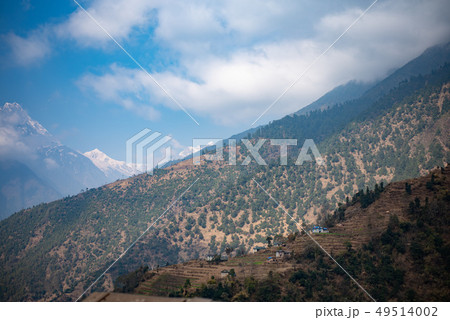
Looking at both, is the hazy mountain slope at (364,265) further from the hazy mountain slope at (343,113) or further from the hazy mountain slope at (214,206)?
the hazy mountain slope at (343,113)

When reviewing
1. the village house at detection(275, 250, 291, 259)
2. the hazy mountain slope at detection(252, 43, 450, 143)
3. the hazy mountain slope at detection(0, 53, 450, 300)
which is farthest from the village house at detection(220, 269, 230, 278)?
the hazy mountain slope at detection(252, 43, 450, 143)

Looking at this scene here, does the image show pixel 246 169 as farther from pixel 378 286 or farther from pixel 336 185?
pixel 378 286

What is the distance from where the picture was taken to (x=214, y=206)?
119750 mm

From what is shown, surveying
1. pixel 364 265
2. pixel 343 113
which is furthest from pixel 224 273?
pixel 343 113

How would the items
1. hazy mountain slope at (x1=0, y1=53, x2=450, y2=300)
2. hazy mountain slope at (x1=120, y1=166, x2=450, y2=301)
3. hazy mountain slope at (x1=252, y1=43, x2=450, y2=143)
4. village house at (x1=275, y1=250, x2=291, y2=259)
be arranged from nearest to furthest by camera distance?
hazy mountain slope at (x1=120, y1=166, x2=450, y2=301), village house at (x1=275, y1=250, x2=291, y2=259), hazy mountain slope at (x1=0, y1=53, x2=450, y2=300), hazy mountain slope at (x1=252, y1=43, x2=450, y2=143)

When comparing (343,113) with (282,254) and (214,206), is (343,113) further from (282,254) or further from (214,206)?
(282,254)

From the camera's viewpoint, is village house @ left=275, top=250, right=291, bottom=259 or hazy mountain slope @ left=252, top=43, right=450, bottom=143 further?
hazy mountain slope @ left=252, top=43, right=450, bottom=143

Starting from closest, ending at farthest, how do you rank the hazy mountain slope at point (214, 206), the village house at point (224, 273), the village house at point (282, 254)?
the village house at point (224, 273)
the village house at point (282, 254)
the hazy mountain slope at point (214, 206)

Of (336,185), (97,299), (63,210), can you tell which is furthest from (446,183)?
(63,210)

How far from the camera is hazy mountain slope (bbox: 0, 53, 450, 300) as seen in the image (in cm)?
10394

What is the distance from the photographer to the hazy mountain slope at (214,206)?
341ft

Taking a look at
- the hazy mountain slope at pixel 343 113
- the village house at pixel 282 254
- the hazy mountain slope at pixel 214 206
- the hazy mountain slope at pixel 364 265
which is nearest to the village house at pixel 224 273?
the hazy mountain slope at pixel 364 265

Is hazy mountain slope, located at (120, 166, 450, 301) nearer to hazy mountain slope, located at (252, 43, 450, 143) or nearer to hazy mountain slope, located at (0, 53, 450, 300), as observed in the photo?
hazy mountain slope, located at (0, 53, 450, 300)

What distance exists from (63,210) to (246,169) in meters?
84.3
